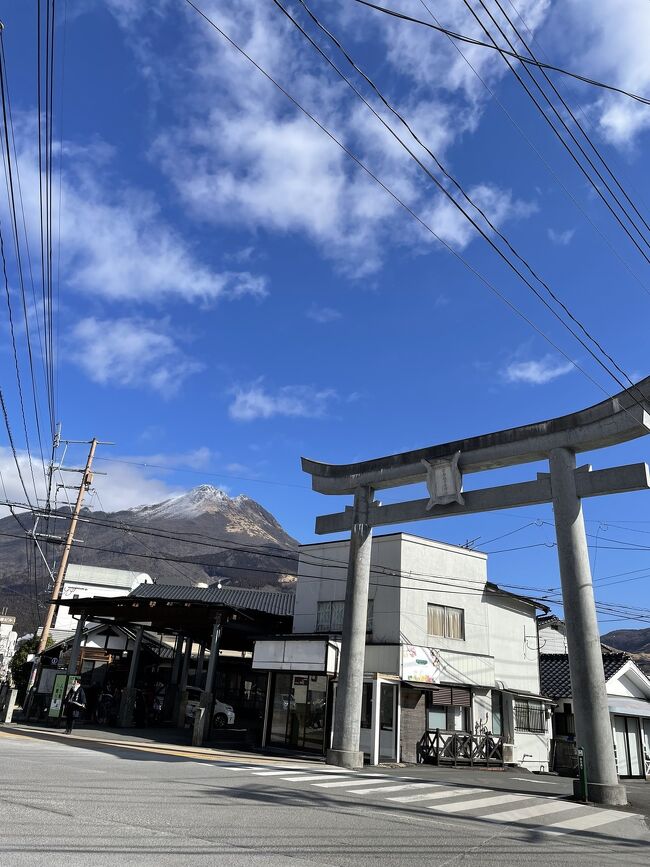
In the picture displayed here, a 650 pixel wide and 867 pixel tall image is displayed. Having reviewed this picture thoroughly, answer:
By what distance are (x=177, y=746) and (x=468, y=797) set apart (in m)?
10.3

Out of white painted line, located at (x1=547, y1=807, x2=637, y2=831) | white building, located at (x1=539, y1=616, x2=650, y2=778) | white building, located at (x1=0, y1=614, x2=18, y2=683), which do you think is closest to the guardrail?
white building, located at (x1=539, y1=616, x2=650, y2=778)

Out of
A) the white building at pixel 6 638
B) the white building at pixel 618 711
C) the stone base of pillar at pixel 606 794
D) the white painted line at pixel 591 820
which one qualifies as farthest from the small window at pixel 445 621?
the white building at pixel 6 638

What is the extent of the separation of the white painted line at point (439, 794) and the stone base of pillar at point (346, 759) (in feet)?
12.3

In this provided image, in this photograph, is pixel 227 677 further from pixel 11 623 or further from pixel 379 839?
pixel 379 839

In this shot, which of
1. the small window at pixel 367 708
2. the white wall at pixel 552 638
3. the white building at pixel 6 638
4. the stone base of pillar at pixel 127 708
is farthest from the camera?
the white building at pixel 6 638

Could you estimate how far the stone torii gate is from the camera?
42.0 feet

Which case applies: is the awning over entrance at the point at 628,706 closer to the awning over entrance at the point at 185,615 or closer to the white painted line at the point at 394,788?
the awning over entrance at the point at 185,615

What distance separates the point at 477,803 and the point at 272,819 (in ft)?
17.0

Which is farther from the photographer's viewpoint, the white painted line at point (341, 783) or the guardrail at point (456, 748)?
the guardrail at point (456, 748)

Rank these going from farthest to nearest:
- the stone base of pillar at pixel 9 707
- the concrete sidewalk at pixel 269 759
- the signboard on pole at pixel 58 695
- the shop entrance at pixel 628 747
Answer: the shop entrance at pixel 628 747
the signboard on pole at pixel 58 695
the stone base of pillar at pixel 9 707
the concrete sidewalk at pixel 269 759

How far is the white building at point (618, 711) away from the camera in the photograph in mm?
24672

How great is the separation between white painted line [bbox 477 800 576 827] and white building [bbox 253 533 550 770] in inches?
304

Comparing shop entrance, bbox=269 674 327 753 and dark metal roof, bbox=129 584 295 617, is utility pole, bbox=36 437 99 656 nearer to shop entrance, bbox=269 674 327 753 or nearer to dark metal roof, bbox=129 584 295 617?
dark metal roof, bbox=129 584 295 617

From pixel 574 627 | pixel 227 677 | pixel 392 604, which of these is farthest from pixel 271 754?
pixel 227 677
